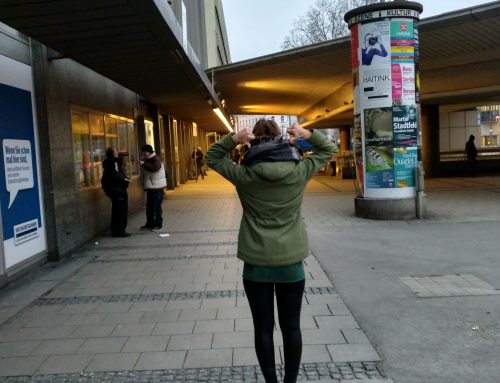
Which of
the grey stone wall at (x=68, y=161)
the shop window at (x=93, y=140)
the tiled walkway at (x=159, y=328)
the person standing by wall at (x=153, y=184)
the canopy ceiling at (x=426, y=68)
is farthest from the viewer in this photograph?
the canopy ceiling at (x=426, y=68)

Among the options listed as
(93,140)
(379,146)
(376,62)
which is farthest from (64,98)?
(379,146)

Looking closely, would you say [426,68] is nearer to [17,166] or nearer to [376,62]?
[376,62]

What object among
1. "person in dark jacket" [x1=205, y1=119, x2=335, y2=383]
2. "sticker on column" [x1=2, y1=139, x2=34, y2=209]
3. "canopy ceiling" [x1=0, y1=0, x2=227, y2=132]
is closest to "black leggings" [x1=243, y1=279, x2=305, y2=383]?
"person in dark jacket" [x1=205, y1=119, x2=335, y2=383]

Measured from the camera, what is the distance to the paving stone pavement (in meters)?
3.65

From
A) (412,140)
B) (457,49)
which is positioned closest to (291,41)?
(457,49)

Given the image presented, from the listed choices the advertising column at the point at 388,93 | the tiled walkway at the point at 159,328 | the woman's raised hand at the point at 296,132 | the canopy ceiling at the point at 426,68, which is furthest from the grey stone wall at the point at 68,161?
the canopy ceiling at the point at 426,68

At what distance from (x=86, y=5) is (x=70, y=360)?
334 cm

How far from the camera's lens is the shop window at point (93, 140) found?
884 cm

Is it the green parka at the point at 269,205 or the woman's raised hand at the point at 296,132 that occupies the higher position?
the woman's raised hand at the point at 296,132

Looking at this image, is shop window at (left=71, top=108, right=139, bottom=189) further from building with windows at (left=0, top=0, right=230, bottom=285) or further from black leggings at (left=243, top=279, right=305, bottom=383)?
black leggings at (left=243, top=279, right=305, bottom=383)

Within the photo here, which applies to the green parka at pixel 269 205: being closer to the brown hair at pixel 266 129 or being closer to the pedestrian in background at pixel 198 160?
the brown hair at pixel 266 129

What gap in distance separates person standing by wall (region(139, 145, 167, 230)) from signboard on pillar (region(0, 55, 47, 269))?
288 centimetres

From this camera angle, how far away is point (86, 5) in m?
5.13

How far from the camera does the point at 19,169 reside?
664cm
